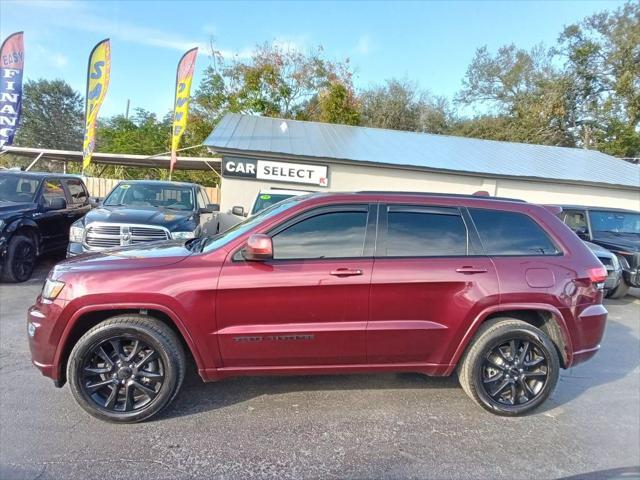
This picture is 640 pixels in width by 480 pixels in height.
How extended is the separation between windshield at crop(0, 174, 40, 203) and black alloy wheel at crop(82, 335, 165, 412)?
5.95 metres

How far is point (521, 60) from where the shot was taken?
36031 mm

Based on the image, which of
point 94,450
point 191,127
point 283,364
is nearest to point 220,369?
point 283,364

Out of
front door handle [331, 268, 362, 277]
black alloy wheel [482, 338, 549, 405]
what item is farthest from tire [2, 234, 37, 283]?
black alloy wheel [482, 338, 549, 405]

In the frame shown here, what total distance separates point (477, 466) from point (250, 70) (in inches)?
1135

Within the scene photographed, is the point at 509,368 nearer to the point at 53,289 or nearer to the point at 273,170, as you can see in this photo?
the point at 53,289

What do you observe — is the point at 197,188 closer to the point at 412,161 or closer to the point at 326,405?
the point at 326,405

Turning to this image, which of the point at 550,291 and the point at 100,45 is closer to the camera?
the point at 550,291

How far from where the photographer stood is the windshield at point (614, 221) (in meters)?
8.58

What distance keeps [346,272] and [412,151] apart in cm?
1383

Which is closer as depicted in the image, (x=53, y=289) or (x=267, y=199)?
(x=53, y=289)

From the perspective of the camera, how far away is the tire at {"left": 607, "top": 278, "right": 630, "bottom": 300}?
7543 mm

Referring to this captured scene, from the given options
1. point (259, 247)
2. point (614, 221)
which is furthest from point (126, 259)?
point (614, 221)

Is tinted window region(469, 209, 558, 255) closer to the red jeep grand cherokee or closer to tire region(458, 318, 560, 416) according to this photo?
the red jeep grand cherokee

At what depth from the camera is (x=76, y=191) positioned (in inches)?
345
